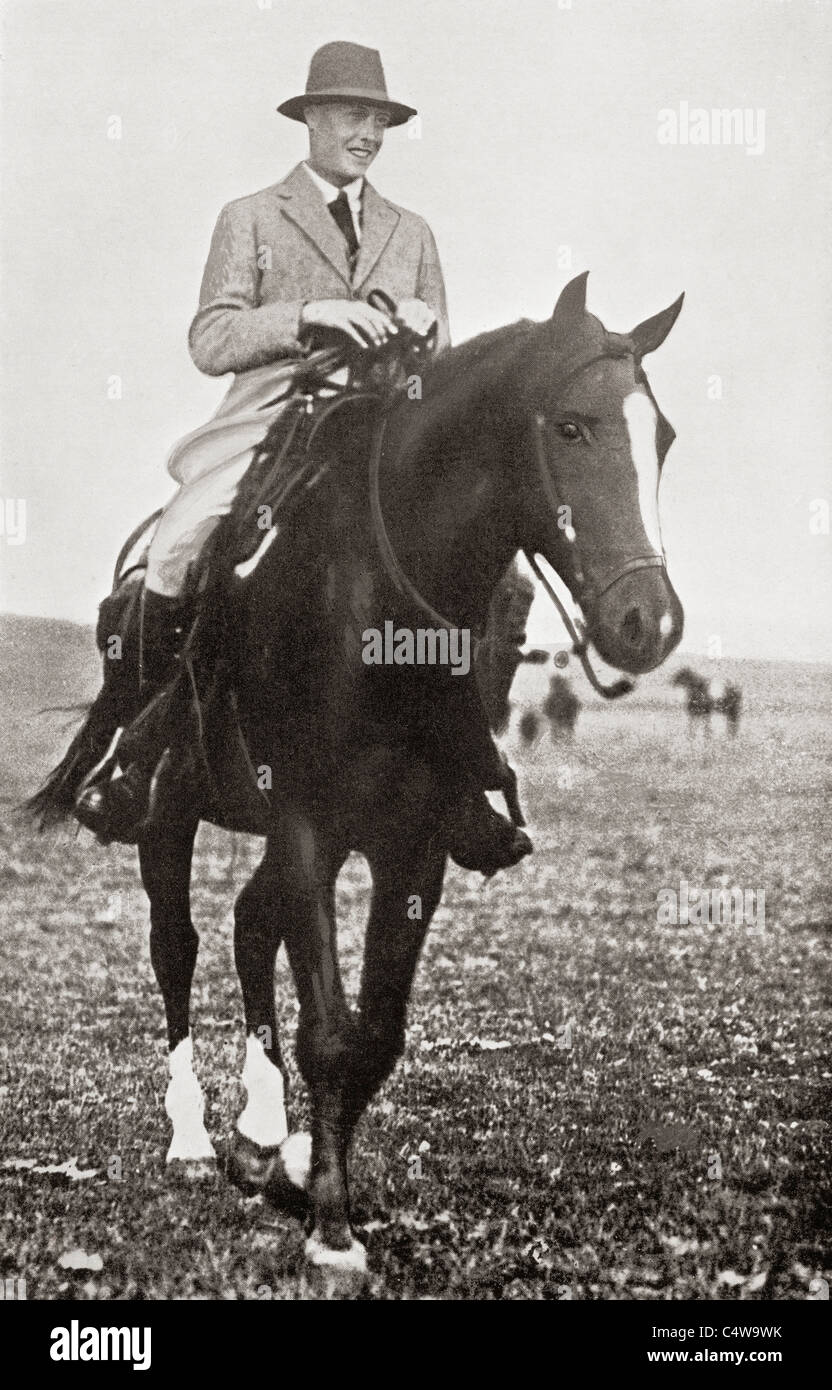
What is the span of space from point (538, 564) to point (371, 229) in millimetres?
1543

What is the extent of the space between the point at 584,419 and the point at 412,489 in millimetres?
568

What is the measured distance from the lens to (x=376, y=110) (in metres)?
5.15

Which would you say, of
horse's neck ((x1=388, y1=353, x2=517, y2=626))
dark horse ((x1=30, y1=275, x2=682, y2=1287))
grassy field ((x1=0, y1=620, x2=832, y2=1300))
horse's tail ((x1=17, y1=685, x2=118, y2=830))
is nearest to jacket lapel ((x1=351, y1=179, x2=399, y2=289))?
dark horse ((x1=30, y1=275, x2=682, y2=1287))

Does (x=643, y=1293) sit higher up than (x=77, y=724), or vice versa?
(x=77, y=724)

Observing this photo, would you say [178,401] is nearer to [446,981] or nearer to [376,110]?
[376,110]

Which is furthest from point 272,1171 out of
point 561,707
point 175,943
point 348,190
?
point 348,190

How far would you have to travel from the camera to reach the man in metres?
4.76

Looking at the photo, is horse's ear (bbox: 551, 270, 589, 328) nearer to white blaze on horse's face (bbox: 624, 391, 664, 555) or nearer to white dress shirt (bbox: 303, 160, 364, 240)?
white blaze on horse's face (bbox: 624, 391, 664, 555)

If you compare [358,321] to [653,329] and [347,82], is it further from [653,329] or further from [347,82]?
[347,82]

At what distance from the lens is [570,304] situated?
4238mm

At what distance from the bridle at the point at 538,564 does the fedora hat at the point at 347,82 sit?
1392 mm
